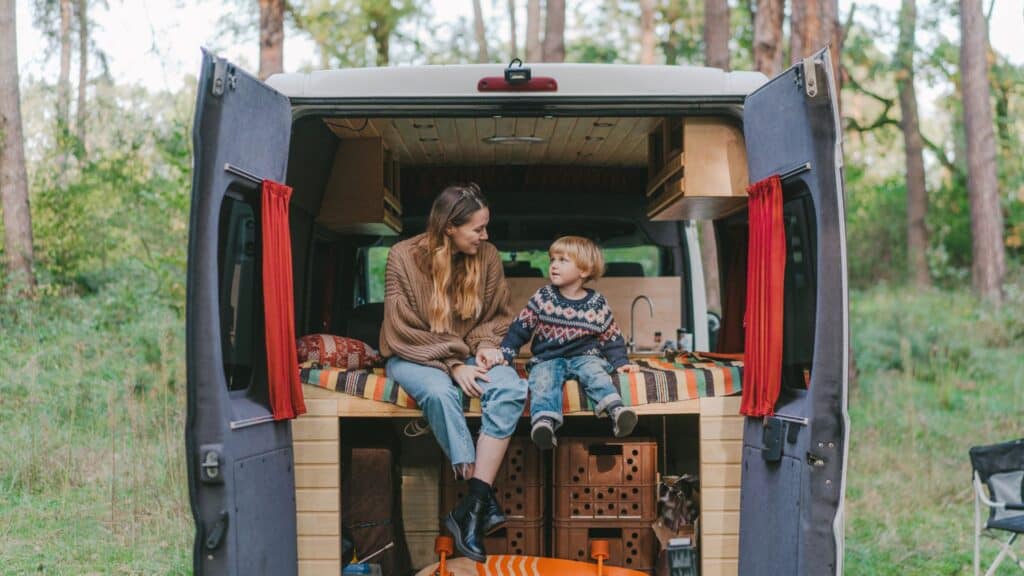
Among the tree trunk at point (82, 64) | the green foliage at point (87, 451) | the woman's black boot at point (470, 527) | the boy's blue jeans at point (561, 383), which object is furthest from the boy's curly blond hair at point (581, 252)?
the tree trunk at point (82, 64)

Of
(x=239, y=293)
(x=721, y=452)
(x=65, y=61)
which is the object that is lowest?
(x=721, y=452)

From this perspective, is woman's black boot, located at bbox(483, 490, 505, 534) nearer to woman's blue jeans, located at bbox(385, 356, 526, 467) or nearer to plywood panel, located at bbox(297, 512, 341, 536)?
woman's blue jeans, located at bbox(385, 356, 526, 467)

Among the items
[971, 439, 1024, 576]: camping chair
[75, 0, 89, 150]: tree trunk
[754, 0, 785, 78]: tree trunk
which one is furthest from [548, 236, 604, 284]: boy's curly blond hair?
[75, 0, 89, 150]: tree trunk

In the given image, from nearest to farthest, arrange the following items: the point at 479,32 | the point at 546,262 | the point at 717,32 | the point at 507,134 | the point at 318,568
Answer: the point at 318,568, the point at 507,134, the point at 546,262, the point at 717,32, the point at 479,32

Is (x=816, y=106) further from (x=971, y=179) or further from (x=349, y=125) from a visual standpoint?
(x=971, y=179)

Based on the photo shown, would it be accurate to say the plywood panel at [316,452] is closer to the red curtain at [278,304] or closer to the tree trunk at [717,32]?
the red curtain at [278,304]

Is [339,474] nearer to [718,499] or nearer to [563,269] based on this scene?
[563,269]

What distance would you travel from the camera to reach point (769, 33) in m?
9.52

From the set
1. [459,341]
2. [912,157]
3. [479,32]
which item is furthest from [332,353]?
[912,157]

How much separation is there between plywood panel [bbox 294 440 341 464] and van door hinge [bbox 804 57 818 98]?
2115mm

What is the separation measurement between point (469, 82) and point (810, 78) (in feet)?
3.90

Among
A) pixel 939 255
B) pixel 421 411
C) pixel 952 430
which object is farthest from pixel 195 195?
pixel 939 255

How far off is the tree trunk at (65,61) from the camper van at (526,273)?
32.1ft

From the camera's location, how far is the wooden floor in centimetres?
389
